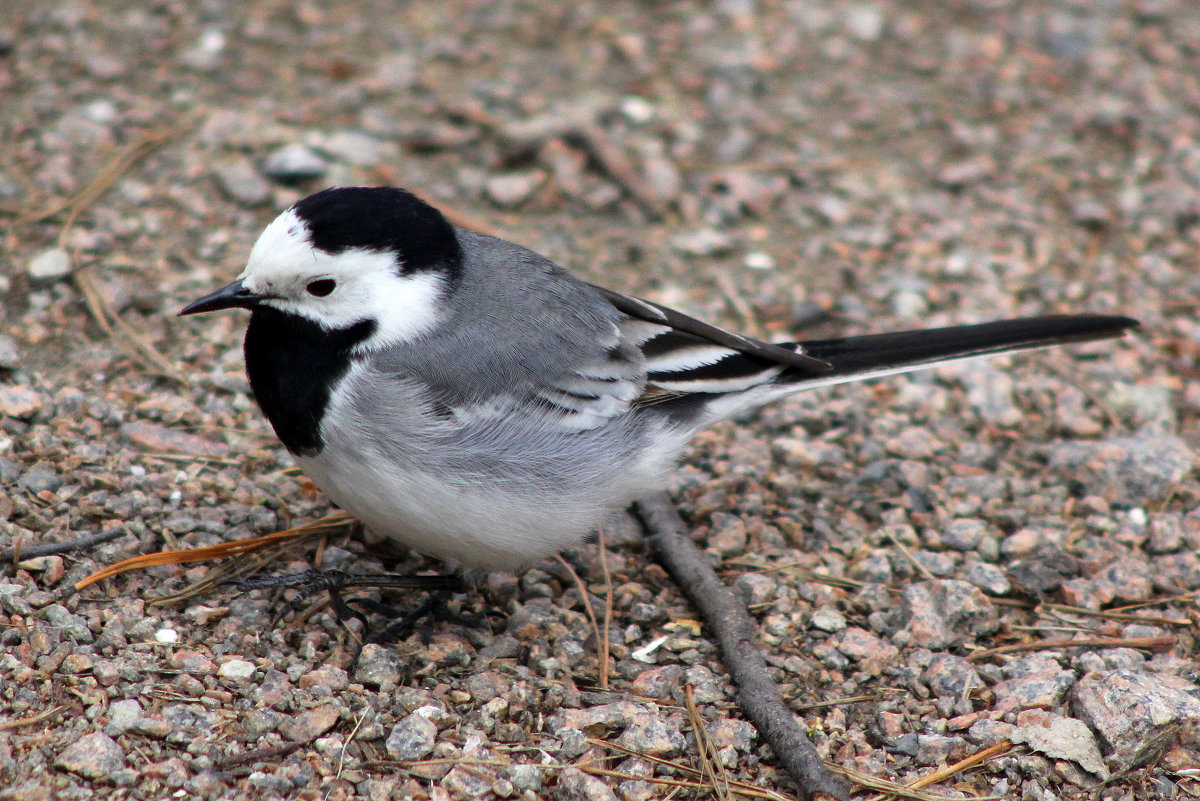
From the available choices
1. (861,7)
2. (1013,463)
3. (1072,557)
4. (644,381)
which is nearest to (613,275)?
(644,381)

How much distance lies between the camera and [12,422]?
4477 mm

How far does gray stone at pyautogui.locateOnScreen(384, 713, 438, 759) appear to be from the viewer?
11.3 ft

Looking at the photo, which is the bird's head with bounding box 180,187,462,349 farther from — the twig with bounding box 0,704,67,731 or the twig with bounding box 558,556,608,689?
the twig with bounding box 0,704,67,731

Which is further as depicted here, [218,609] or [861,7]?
[861,7]

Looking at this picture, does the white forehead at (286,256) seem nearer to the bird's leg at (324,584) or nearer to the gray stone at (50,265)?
the bird's leg at (324,584)

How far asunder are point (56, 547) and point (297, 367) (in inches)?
39.8

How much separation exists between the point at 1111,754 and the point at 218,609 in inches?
114

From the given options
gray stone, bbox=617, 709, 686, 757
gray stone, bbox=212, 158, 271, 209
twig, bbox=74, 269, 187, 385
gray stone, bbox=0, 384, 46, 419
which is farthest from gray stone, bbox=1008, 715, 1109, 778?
gray stone, bbox=212, 158, 271, 209

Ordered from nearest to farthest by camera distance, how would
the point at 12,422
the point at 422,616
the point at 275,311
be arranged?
the point at 275,311, the point at 422,616, the point at 12,422

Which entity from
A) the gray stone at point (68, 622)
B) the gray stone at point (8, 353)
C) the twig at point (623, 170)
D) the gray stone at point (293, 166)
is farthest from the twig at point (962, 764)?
the gray stone at point (293, 166)

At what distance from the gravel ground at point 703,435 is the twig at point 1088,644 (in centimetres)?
2

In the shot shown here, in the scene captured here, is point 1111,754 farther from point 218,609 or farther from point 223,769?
point 218,609

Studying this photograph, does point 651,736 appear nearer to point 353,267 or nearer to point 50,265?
point 353,267

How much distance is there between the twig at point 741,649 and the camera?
11.4ft
